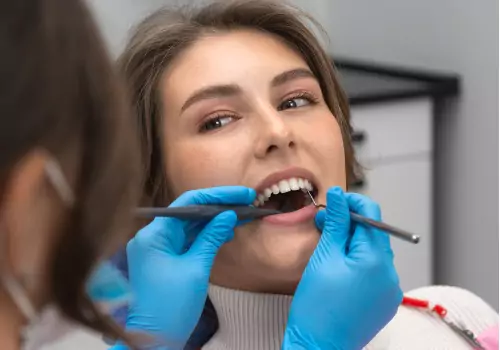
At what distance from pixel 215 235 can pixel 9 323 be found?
1.62 feet

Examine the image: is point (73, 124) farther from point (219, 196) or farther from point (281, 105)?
point (281, 105)

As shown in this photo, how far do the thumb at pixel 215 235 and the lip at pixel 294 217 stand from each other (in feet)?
0.20

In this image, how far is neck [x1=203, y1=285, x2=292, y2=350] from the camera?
1.19m

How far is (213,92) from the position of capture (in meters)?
1.17

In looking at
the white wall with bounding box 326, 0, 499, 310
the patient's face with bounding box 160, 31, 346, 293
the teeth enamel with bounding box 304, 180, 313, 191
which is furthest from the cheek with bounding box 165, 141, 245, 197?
the white wall with bounding box 326, 0, 499, 310

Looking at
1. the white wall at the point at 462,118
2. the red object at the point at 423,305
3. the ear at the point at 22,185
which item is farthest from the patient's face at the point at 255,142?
the white wall at the point at 462,118

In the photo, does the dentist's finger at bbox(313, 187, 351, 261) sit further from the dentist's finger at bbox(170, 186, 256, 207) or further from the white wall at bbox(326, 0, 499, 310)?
the white wall at bbox(326, 0, 499, 310)

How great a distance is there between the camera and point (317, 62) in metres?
1.32

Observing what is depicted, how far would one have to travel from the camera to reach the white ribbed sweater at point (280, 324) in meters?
1.19

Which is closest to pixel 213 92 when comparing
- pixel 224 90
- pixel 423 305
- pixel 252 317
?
pixel 224 90

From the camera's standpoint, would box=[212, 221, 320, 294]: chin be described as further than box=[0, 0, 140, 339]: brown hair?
Yes

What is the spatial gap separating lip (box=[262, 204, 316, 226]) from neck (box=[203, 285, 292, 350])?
128 mm

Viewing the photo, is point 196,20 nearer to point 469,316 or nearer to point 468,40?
point 469,316

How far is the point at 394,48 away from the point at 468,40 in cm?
36
